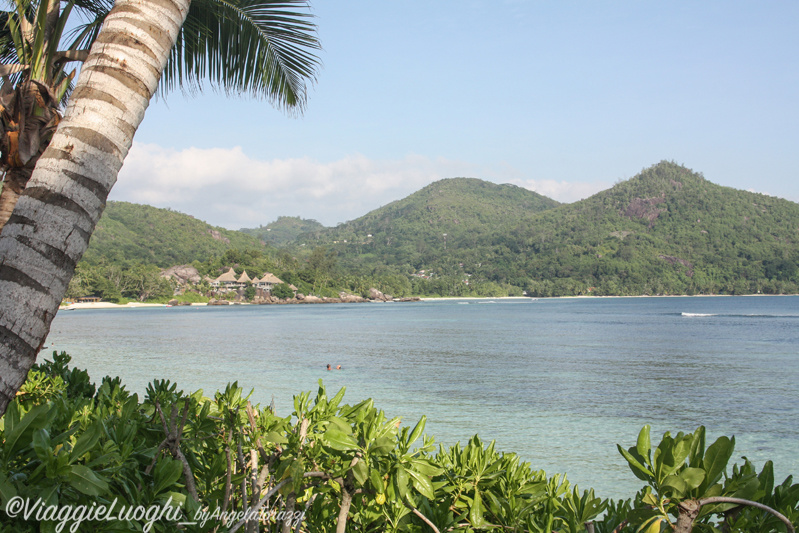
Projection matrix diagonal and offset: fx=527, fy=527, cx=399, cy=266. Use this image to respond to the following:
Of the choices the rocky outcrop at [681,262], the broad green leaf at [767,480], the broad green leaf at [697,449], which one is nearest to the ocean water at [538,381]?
the broad green leaf at [767,480]

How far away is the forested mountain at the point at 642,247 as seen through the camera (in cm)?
11862

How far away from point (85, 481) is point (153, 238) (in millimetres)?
128937

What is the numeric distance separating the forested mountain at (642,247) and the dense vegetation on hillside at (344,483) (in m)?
127

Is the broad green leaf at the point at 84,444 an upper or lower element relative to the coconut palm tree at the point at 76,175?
lower

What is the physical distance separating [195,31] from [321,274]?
359 feet

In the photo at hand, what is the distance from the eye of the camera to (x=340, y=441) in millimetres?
1453

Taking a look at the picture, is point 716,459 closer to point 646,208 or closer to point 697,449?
point 697,449

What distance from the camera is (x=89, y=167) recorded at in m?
1.75

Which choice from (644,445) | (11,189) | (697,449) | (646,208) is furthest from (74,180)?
(646,208)

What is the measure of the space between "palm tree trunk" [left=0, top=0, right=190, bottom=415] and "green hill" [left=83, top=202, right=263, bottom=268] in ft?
325

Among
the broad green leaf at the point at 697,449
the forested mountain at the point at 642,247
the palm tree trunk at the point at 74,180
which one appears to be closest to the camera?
the broad green leaf at the point at 697,449

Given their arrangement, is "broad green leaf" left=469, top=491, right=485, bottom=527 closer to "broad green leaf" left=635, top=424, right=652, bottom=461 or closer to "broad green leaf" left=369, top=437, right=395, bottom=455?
"broad green leaf" left=369, top=437, right=395, bottom=455

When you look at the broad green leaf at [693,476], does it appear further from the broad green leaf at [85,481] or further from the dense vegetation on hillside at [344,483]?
the broad green leaf at [85,481]

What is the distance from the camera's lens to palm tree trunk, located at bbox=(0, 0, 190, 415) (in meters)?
1.54
